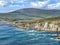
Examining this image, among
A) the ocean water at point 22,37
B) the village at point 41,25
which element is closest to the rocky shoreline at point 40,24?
the village at point 41,25

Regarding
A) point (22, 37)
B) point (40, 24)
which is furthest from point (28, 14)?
point (22, 37)

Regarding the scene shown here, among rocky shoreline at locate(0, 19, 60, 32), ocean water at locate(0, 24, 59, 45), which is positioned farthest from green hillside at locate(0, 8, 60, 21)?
ocean water at locate(0, 24, 59, 45)

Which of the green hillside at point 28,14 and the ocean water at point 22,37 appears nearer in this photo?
the ocean water at point 22,37

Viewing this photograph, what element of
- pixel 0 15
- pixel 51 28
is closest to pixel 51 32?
pixel 51 28

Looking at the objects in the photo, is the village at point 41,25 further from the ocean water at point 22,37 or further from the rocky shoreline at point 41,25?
the ocean water at point 22,37

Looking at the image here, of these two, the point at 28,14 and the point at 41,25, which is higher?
the point at 28,14

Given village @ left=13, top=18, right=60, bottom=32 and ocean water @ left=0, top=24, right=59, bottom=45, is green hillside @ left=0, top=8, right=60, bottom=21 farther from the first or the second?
ocean water @ left=0, top=24, right=59, bottom=45

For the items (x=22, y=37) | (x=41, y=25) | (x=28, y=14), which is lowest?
(x=22, y=37)

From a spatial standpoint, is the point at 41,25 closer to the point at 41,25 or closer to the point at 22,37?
the point at 41,25
